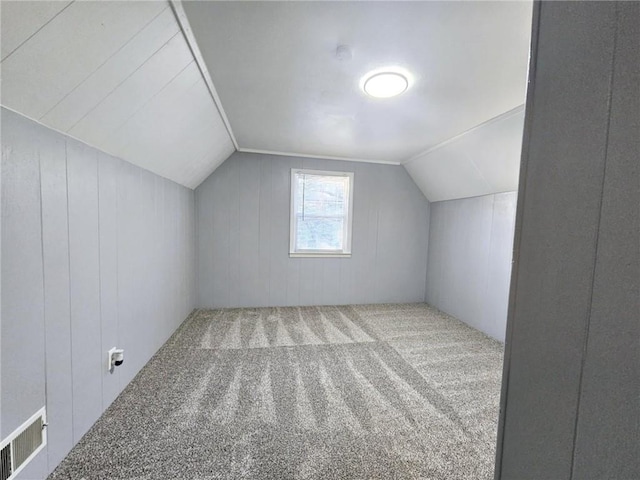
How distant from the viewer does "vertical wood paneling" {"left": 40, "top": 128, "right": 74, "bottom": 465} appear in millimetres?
1210

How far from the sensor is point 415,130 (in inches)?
105

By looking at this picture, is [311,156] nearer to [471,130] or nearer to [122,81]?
[471,130]

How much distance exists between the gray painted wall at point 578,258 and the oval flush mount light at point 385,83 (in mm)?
1332

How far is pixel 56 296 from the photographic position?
1.26m

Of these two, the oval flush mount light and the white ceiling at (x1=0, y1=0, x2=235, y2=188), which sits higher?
the oval flush mount light

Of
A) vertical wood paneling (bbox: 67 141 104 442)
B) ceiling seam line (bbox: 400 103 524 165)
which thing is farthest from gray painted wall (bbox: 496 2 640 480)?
ceiling seam line (bbox: 400 103 524 165)

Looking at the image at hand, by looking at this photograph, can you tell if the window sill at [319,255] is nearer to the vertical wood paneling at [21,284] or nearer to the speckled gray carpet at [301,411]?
the speckled gray carpet at [301,411]

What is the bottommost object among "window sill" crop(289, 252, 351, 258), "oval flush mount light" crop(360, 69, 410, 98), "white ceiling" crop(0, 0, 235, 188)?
"window sill" crop(289, 252, 351, 258)

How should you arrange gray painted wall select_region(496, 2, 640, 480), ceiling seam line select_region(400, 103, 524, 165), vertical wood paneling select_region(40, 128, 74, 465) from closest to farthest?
gray painted wall select_region(496, 2, 640, 480) → vertical wood paneling select_region(40, 128, 74, 465) → ceiling seam line select_region(400, 103, 524, 165)

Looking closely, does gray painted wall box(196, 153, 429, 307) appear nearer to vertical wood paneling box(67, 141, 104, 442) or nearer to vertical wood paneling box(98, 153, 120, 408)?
vertical wood paneling box(98, 153, 120, 408)

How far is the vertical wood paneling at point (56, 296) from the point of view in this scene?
1210 mm

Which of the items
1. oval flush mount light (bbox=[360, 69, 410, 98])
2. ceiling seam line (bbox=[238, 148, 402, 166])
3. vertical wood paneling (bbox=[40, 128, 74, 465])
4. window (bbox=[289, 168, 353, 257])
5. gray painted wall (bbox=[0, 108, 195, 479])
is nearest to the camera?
gray painted wall (bbox=[0, 108, 195, 479])

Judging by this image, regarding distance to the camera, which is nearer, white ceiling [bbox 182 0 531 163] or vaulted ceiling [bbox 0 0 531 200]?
vaulted ceiling [bbox 0 0 531 200]

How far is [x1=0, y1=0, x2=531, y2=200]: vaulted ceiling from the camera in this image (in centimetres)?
106
